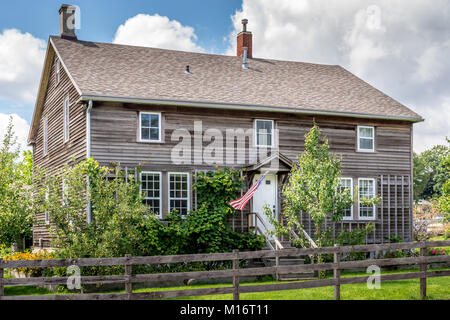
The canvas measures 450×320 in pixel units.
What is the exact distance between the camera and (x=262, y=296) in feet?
42.2

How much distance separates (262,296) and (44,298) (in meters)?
4.79

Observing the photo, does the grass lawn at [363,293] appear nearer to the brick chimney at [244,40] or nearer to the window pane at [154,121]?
the window pane at [154,121]

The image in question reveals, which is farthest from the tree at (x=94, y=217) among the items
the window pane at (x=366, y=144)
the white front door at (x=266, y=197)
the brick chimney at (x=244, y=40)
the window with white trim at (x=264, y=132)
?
the brick chimney at (x=244, y=40)

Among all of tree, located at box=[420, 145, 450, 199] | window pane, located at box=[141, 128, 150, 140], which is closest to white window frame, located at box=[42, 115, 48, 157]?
window pane, located at box=[141, 128, 150, 140]

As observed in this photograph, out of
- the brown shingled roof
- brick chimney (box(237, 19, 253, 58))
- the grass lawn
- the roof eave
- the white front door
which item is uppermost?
brick chimney (box(237, 19, 253, 58))

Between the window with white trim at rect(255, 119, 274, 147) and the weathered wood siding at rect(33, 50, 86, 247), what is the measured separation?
20.5 ft

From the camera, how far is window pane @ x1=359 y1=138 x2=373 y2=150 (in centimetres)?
2277

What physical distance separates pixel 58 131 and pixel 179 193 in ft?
21.8

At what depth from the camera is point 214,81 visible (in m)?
22.5

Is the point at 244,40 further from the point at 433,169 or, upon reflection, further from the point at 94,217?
the point at 433,169

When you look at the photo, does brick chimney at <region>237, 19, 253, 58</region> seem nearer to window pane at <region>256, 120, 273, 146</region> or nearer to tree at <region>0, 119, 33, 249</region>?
window pane at <region>256, 120, 273, 146</region>

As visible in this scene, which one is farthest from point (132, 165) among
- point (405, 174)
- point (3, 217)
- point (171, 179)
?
point (405, 174)

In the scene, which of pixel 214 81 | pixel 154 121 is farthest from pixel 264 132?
pixel 154 121
